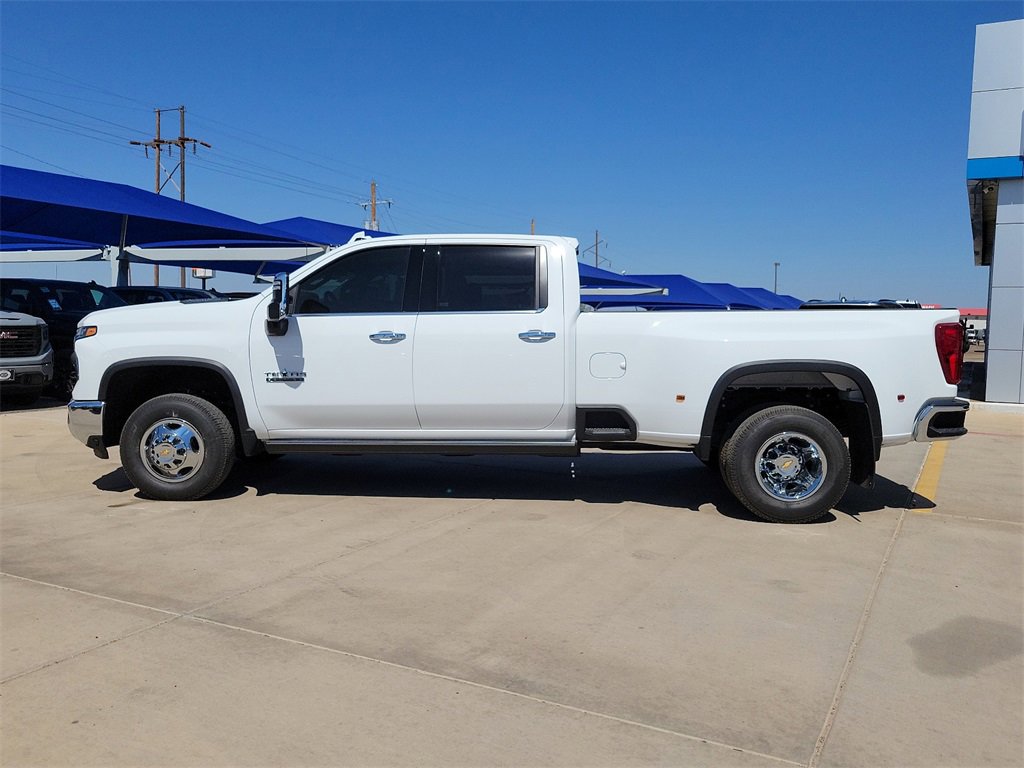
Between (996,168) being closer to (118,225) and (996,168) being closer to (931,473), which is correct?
(931,473)

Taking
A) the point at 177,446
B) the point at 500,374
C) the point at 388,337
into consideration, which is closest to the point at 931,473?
the point at 500,374

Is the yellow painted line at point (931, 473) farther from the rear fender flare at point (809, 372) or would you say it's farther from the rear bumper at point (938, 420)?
the rear fender flare at point (809, 372)

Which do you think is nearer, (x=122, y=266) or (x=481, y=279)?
(x=481, y=279)

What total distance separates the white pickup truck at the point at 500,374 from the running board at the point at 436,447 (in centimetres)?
1

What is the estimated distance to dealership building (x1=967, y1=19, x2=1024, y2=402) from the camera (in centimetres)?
1527

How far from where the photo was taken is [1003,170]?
15445 mm

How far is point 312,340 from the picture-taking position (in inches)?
242

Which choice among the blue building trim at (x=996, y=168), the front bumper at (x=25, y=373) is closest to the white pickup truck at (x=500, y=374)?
the front bumper at (x=25, y=373)

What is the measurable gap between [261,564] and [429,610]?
4.09 feet

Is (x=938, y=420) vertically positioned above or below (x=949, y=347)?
below

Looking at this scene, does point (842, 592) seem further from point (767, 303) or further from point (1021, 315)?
point (767, 303)

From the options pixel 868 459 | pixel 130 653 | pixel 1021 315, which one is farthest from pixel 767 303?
pixel 130 653

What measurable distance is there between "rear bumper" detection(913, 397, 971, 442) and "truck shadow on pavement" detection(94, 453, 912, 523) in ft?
2.90

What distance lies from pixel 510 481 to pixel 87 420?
10.8 feet
